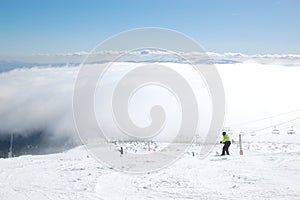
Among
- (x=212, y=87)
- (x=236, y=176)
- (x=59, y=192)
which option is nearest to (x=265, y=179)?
(x=236, y=176)

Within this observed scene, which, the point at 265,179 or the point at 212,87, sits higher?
the point at 212,87

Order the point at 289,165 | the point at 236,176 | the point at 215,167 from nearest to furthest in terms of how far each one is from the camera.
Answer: the point at 236,176 → the point at 289,165 → the point at 215,167

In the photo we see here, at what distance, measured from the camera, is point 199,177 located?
1203 cm

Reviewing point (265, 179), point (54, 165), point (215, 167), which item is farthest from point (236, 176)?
point (54, 165)

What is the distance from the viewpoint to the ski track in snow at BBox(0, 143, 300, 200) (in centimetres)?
973

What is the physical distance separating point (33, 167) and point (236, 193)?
10175mm

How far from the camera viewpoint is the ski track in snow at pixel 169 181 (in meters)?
9.73

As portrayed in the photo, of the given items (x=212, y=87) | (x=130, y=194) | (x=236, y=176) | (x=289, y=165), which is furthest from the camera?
(x=212, y=87)

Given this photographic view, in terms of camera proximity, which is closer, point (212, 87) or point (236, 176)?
point (236, 176)

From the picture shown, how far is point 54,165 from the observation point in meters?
16.4

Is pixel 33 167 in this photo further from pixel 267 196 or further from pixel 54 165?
pixel 267 196

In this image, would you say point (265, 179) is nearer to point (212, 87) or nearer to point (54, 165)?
point (212, 87)

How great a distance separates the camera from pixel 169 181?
11.5 m

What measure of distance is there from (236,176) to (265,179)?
1063 millimetres
